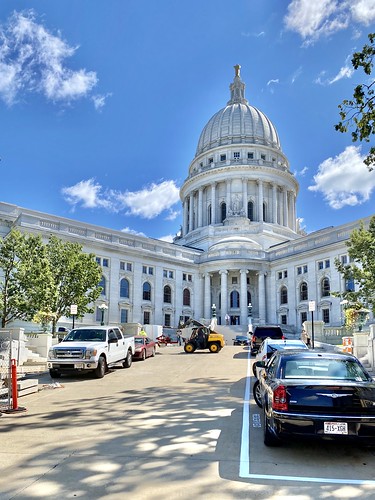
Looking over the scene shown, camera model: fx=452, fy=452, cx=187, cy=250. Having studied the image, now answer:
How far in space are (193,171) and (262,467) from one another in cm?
8548

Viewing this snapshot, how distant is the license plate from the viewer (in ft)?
21.4

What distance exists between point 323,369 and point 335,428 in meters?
1.41

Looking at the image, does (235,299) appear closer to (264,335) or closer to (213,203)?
(213,203)

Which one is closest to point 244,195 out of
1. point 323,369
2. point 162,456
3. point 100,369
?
point 100,369

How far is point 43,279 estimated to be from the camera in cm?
3058

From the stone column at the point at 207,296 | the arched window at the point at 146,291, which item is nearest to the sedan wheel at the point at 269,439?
the arched window at the point at 146,291

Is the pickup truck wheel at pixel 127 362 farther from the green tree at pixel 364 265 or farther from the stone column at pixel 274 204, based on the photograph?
the stone column at pixel 274 204

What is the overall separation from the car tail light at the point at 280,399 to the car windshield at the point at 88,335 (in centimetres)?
1185

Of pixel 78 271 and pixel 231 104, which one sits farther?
pixel 231 104

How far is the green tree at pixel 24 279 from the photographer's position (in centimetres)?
3078

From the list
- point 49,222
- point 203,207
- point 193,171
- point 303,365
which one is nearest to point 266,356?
point 303,365

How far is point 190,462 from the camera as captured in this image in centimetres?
642

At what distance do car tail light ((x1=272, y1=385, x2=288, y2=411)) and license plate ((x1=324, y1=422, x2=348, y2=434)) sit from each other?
62 cm

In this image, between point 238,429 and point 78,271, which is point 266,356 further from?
point 78,271
